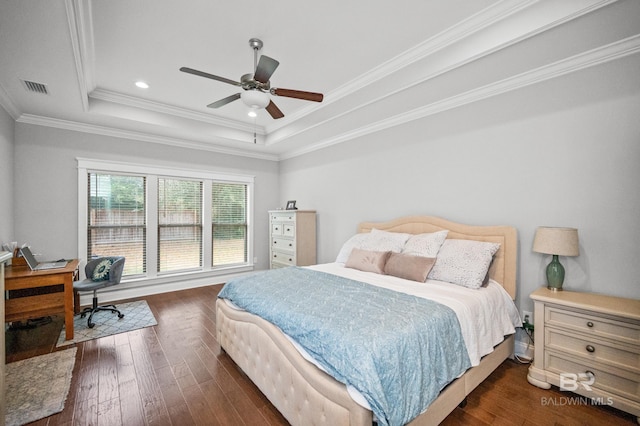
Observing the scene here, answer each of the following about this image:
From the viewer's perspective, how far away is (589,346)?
1973mm

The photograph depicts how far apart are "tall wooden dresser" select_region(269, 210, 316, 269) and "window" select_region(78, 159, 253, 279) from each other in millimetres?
894

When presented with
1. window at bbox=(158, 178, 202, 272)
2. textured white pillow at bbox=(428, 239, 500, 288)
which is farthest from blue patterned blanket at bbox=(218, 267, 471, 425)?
window at bbox=(158, 178, 202, 272)

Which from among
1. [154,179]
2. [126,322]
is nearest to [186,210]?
[154,179]

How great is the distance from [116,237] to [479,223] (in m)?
5.15

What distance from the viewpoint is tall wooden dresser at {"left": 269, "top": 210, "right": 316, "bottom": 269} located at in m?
4.71

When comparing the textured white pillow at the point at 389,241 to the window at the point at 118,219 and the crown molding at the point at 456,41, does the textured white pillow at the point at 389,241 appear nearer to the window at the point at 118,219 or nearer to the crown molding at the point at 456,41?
the crown molding at the point at 456,41

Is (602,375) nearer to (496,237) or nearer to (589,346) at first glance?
(589,346)

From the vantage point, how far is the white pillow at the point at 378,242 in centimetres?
320

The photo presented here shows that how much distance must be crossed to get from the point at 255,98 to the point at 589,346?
127 inches

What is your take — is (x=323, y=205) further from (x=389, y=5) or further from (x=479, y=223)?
(x=389, y=5)

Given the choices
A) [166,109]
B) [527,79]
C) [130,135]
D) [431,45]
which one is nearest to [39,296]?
[130,135]

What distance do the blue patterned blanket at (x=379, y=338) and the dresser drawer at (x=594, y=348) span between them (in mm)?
847

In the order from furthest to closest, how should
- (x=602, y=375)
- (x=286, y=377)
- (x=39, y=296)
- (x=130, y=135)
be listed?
(x=130, y=135)
(x=39, y=296)
(x=602, y=375)
(x=286, y=377)

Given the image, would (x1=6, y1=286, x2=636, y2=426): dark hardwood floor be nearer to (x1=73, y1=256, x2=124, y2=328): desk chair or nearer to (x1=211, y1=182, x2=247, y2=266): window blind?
(x1=73, y1=256, x2=124, y2=328): desk chair
